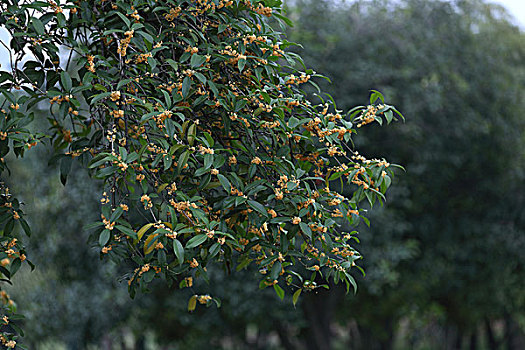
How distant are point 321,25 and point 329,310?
3411 millimetres

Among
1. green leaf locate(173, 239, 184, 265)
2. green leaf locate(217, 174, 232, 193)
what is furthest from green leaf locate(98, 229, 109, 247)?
green leaf locate(217, 174, 232, 193)

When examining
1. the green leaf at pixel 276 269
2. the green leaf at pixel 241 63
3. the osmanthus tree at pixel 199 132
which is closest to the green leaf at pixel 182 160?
the osmanthus tree at pixel 199 132

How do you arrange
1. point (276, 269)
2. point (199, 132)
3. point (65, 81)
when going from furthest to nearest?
point (199, 132) → point (276, 269) → point (65, 81)

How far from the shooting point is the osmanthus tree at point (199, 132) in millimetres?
1664

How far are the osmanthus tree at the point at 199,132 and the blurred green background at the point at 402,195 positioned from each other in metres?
3.85

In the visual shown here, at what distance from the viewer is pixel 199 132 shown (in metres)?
1.90

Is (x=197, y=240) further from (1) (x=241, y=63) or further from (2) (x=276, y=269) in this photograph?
(1) (x=241, y=63)

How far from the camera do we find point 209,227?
1.58 meters

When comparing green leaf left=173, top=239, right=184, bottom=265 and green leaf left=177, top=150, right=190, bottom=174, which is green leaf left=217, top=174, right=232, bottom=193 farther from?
green leaf left=173, top=239, right=184, bottom=265

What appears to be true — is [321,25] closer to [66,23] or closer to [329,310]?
[329,310]

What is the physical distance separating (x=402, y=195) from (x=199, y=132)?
15.5 ft

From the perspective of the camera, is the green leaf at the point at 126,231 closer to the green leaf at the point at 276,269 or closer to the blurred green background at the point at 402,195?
the green leaf at the point at 276,269

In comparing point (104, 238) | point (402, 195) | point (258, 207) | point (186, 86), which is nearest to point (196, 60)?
point (186, 86)

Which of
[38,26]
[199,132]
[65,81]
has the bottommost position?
[199,132]
